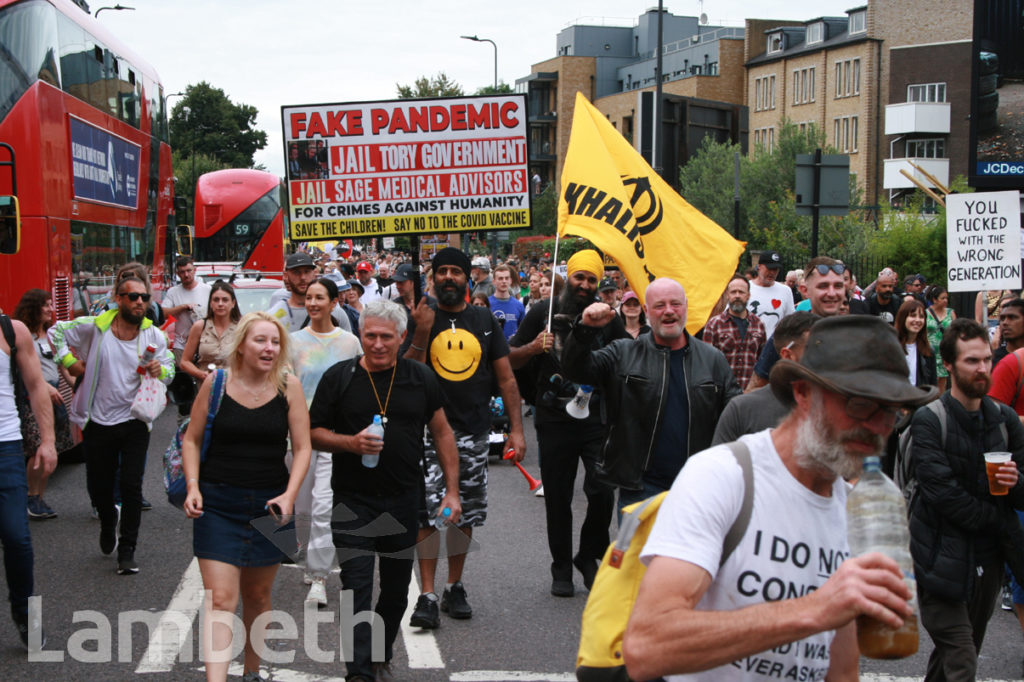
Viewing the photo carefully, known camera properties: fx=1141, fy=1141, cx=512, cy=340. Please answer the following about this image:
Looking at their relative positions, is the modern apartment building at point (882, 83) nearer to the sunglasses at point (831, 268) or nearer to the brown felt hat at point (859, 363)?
the sunglasses at point (831, 268)

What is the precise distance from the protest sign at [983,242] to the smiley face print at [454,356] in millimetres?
5587

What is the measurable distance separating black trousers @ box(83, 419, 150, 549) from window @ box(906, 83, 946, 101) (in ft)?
182

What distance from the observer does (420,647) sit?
5.94 m

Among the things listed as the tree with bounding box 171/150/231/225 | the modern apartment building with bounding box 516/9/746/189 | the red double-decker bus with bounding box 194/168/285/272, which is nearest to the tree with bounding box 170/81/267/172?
the tree with bounding box 171/150/231/225

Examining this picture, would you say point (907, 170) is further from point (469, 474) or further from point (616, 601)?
point (616, 601)

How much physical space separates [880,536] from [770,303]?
30.7 feet

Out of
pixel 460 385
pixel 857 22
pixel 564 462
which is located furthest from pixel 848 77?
pixel 460 385

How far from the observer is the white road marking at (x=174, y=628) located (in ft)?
18.5

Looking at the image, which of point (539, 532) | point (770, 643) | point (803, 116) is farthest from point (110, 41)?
point (803, 116)

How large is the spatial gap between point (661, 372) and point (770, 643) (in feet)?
11.4

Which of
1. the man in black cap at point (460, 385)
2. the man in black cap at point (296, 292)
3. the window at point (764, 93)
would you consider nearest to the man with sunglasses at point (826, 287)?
the man in black cap at point (460, 385)

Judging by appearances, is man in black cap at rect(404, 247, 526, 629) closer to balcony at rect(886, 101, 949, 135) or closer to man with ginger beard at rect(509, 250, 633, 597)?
man with ginger beard at rect(509, 250, 633, 597)

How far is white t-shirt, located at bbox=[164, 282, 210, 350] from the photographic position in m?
10.9

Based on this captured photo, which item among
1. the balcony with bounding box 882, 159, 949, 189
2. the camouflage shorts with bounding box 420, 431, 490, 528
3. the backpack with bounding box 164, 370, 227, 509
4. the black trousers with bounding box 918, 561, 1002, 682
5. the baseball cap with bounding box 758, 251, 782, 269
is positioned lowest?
the black trousers with bounding box 918, 561, 1002, 682
